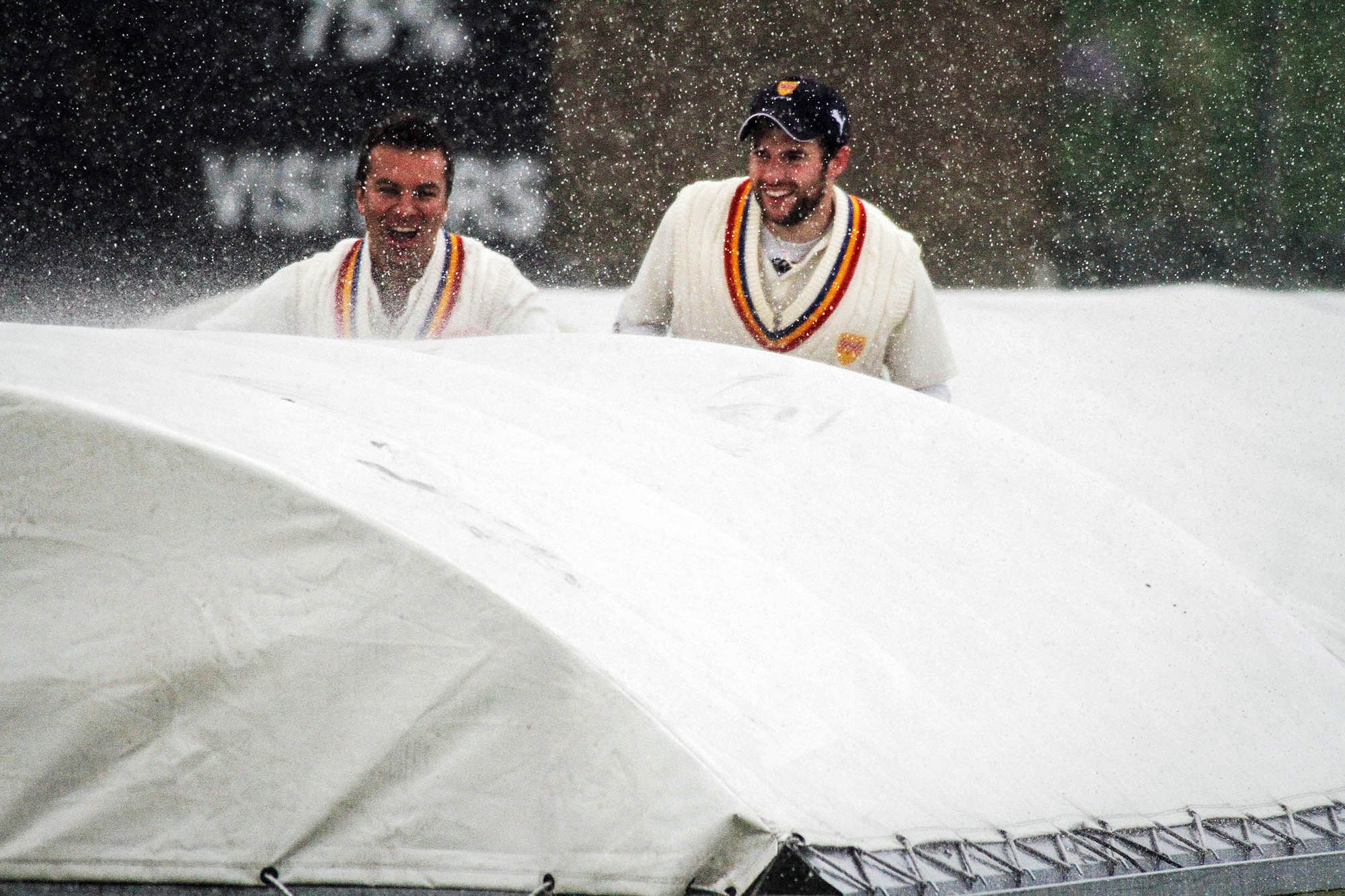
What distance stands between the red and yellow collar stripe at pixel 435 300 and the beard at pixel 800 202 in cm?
44

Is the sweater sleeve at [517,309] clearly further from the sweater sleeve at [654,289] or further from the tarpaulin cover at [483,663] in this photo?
the tarpaulin cover at [483,663]

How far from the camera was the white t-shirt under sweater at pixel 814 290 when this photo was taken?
2041 mm

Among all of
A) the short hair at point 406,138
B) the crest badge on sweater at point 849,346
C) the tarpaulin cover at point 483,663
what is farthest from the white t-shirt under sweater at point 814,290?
the tarpaulin cover at point 483,663

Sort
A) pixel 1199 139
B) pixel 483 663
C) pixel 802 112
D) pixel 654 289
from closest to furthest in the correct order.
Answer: pixel 483 663, pixel 802 112, pixel 654 289, pixel 1199 139

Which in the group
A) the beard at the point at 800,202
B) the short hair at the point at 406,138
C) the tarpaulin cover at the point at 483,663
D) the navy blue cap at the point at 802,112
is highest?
the navy blue cap at the point at 802,112

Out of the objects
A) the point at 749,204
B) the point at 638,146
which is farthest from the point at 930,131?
the point at 749,204

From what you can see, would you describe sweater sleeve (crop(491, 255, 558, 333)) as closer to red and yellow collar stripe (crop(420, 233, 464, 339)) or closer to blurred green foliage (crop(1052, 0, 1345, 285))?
red and yellow collar stripe (crop(420, 233, 464, 339))

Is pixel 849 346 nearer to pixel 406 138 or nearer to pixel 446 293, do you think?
pixel 446 293

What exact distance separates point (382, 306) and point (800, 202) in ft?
1.97

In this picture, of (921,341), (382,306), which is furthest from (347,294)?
(921,341)

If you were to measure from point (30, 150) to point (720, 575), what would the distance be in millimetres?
3206

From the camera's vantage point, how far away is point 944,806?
0.96 metres

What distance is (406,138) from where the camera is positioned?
212 cm

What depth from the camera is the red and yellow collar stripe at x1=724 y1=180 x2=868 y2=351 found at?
2.04 m
